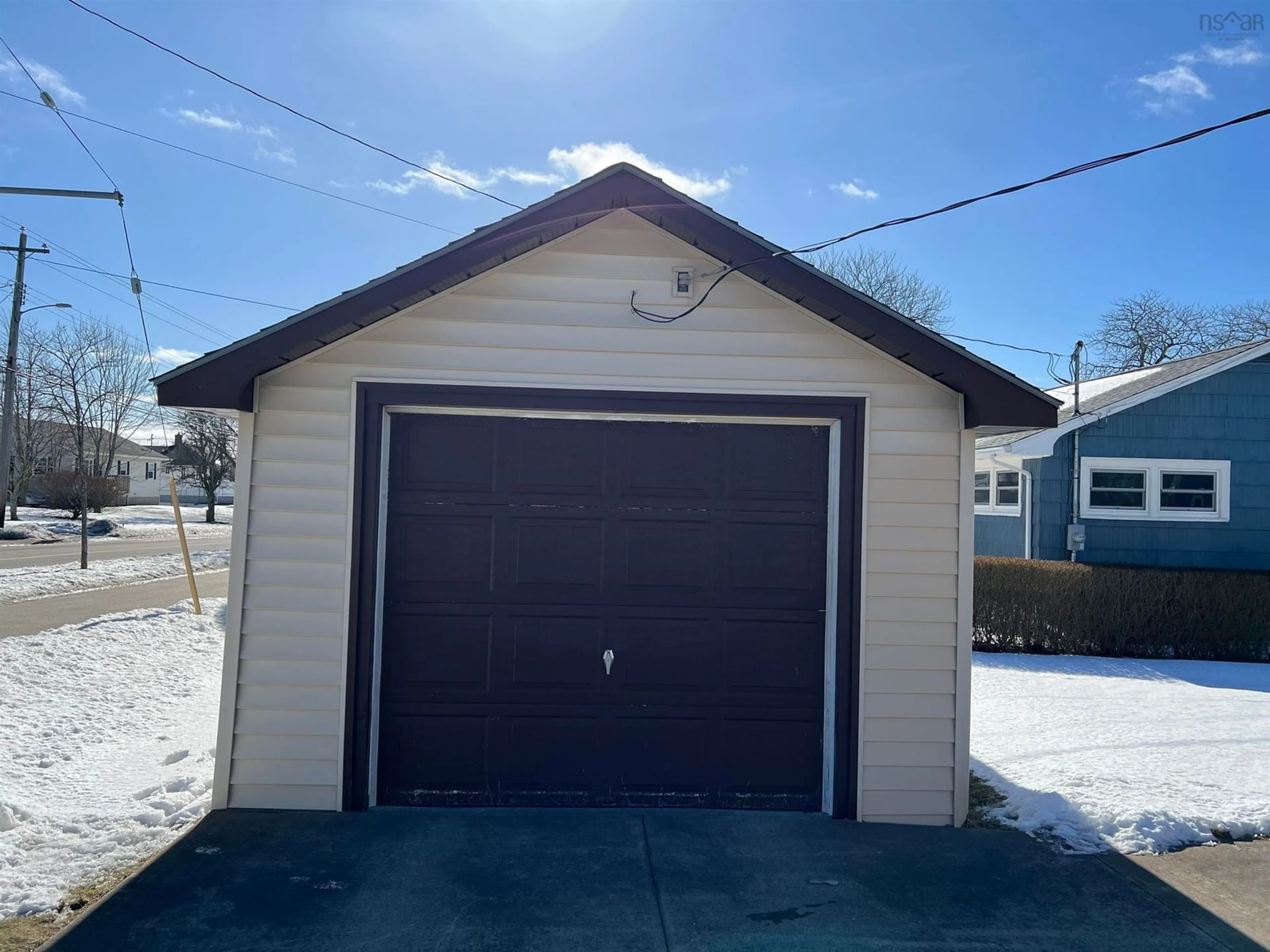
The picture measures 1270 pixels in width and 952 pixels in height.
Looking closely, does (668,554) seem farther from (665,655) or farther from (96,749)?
(96,749)

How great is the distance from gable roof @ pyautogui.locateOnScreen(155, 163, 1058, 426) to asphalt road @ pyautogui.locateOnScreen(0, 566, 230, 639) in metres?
4.80

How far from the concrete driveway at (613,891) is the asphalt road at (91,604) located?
17.2 ft

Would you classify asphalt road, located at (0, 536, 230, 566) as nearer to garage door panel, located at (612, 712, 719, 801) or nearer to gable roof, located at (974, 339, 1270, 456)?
garage door panel, located at (612, 712, 719, 801)

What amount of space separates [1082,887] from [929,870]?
733mm

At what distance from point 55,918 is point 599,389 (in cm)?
367

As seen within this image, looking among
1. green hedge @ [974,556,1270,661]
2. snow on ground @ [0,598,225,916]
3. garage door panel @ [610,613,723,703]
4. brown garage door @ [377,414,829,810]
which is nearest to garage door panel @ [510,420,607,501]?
brown garage door @ [377,414,829,810]

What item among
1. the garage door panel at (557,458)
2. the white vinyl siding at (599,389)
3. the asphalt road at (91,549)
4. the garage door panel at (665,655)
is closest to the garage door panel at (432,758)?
the white vinyl siding at (599,389)

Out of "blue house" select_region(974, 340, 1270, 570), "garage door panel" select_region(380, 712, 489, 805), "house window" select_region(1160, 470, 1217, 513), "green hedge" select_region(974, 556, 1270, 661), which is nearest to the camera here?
"garage door panel" select_region(380, 712, 489, 805)

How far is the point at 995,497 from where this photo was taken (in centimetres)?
1394

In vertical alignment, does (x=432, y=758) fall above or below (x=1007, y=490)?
below

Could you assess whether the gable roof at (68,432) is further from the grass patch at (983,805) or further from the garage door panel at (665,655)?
the grass patch at (983,805)

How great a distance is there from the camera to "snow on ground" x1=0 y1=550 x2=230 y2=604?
47.4 ft

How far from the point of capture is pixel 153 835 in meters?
4.58

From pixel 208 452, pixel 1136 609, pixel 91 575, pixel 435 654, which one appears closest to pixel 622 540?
pixel 435 654
